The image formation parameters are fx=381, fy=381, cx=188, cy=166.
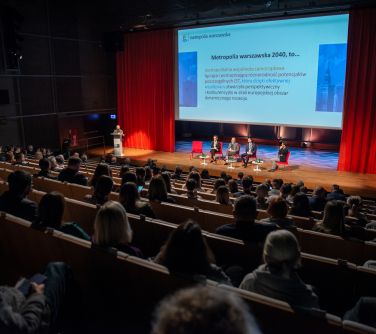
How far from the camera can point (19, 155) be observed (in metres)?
7.91

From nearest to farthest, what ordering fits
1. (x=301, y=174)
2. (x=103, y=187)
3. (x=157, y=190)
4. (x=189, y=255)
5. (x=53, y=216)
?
(x=189, y=255)
(x=53, y=216)
(x=103, y=187)
(x=157, y=190)
(x=301, y=174)

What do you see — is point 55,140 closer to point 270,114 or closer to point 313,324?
point 270,114

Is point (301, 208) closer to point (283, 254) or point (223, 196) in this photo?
point (223, 196)

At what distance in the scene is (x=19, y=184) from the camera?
10.9 ft

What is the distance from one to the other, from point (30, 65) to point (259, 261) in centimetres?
1121

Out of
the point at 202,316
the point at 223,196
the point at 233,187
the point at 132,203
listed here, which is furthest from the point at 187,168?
the point at 202,316

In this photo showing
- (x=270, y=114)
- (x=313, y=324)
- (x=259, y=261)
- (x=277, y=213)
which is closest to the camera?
(x=313, y=324)

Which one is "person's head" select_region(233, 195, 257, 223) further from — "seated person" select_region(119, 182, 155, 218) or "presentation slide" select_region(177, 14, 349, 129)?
"presentation slide" select_region(177, 14, 349, 129)

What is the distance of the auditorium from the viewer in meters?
2.01

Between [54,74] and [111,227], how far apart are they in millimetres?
11447

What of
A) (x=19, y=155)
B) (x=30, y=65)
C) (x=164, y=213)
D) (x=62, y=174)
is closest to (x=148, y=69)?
(x=30, y=65)

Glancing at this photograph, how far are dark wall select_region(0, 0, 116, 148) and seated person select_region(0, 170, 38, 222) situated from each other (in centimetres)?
874

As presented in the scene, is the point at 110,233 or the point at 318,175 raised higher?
the point at 110,233

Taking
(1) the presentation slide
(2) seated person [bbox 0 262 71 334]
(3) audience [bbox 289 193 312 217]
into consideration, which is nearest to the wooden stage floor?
(1) the presentation slide
